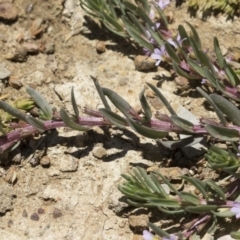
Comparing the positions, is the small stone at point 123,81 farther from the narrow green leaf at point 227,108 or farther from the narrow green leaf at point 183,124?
the narrow green leaf at point 227,108

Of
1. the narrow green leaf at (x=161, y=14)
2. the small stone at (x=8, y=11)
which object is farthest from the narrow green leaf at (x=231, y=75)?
the small stone at (x=8, y=11)

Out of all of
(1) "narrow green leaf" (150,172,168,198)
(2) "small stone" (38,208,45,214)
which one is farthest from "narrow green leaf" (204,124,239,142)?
(2) "small stone" (38,208,45,214)

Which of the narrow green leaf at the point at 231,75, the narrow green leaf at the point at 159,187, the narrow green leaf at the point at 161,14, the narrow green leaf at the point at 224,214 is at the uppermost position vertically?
the narrow green leaf at the point at 161,14

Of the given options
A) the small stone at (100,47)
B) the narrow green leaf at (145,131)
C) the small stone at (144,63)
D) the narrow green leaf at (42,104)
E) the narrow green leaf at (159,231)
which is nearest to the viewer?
the narrow green leaf at (159,231)

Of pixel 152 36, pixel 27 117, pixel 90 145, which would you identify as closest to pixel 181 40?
pixel 152 36

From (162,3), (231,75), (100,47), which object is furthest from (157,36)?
(231,75)

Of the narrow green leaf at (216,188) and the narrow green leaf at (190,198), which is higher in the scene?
the narrow green leaf at (216,188)

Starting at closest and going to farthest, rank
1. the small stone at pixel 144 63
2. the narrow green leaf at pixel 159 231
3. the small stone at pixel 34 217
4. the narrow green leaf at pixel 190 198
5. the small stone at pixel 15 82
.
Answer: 1. the narrow green leaf at pixel 159 231
2. the narrow green leaf at pixel 190 198
3. the small stone at pixel 34 217
4. the small stone at pixel 15 82
5. the small stone at pixel 144 63
